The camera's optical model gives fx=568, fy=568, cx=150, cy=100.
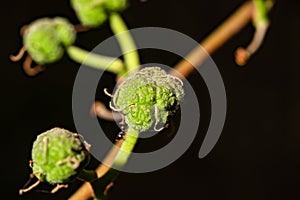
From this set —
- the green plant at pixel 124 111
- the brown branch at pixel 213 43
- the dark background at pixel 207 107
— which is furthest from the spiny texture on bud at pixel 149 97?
the dark background at pixel 207 107

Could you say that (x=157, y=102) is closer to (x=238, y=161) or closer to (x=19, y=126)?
(x=19, y=126)

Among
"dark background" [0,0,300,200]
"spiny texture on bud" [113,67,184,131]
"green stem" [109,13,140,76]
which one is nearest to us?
"spiny texture on bud" [113,67,184,131]

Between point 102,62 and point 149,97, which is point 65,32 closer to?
point 102,62

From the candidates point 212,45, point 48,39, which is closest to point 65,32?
point 48,39

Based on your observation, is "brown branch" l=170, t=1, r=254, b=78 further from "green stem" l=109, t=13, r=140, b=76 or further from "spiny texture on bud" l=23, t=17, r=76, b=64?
"spiny texture on bud" l=23, t=17, r=76, b=64

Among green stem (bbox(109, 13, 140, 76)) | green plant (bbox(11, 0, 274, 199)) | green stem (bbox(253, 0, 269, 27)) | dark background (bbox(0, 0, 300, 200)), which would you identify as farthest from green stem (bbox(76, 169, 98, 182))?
dark background (bbox(0, 0, 300, 200))

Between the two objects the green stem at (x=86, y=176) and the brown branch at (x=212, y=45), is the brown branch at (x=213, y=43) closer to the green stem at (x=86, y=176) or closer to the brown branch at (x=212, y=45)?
the brown branch at (x=212, y=45)
